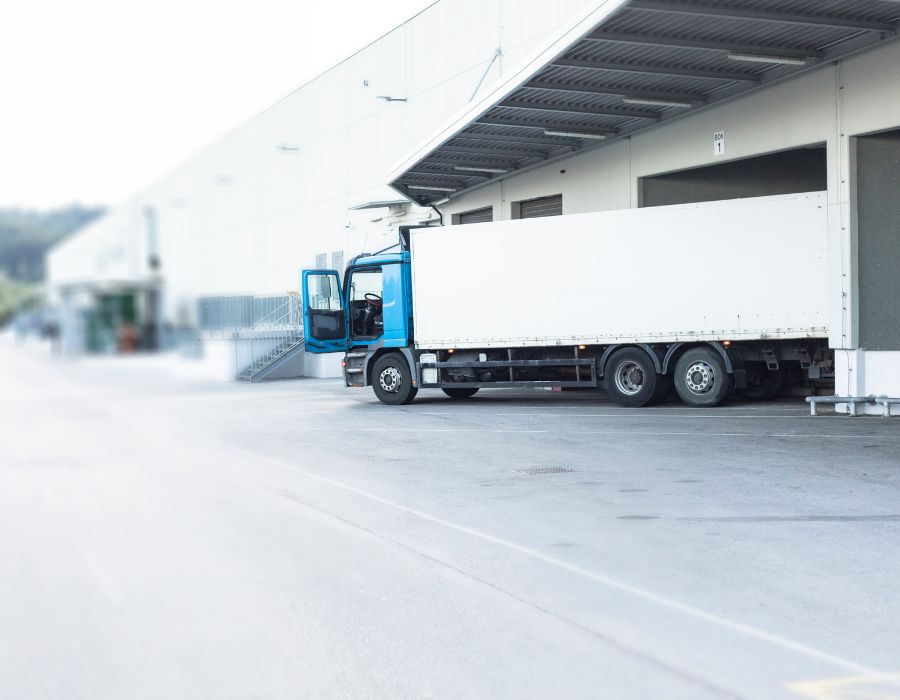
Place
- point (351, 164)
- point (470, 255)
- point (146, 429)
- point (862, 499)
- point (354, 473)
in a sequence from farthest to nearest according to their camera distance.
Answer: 1. point (351, 164)
2. point (470, 255)
3. point (354, 473)
4. point (862, 499)
5. point (146, 429)

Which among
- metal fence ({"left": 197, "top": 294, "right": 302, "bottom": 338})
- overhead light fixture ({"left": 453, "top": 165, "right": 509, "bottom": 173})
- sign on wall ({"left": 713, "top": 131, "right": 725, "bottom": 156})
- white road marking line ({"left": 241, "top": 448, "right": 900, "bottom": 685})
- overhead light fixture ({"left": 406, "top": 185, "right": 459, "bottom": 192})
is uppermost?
overhead light fixture ({"left": 453, "top": 165, "right": 509, "bottom": 173})

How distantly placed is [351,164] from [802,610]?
2226 centimetres

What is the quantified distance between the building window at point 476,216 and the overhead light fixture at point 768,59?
11595 millimetres

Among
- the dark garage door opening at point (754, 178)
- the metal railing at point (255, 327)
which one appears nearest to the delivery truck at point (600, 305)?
the metal railing at point (255, 327)

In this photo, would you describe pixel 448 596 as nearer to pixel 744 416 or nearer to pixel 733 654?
pixel 733 654

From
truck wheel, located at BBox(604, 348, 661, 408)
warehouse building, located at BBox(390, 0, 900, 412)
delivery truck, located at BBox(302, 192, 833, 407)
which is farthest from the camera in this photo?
truck wheel, located at BBox(604, 348, 661, 408)

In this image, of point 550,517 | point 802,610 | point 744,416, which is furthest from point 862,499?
point 744,416

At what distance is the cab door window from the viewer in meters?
21.9

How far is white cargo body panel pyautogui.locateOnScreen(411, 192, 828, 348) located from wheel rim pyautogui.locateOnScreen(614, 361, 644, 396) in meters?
0.56

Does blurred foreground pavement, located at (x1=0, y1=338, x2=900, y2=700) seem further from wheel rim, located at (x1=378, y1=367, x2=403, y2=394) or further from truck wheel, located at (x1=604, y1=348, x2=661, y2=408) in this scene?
wheel rim, located at (x1=378, y1=367, x2=403, y2=394)

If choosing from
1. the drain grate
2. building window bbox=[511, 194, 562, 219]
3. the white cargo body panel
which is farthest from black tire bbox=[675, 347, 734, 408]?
building window bbox=[511, 194, 562, 219]

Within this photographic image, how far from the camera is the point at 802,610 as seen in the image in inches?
231

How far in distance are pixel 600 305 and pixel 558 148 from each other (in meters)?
6.44

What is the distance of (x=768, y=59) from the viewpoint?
16938 millimetres
